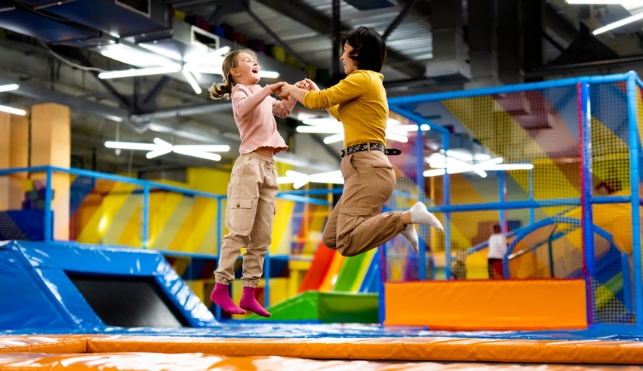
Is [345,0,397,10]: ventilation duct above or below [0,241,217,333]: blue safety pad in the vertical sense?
above

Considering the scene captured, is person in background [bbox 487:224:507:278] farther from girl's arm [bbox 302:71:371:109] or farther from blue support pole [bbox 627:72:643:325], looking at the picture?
girl's arm [bbox 302:71:371:109]

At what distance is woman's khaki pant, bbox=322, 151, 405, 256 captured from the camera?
A: 3291 millimetres

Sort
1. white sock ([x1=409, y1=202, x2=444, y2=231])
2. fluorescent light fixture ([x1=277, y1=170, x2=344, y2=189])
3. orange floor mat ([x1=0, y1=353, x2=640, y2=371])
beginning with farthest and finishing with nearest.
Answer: fluorescent light fixture ([x1=277, y1=170, x2=344, y2=189])
white sock ([x1=409, y1=202, x2=444, y2=231])
orange floor mat ([x1=0, y1=353, x2=640, y2=371])

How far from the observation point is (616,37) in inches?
504

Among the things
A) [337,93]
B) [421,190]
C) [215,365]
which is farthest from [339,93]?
[421,190]

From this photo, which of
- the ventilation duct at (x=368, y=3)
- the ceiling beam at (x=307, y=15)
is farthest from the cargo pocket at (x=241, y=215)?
the ceiling beam at (x=307, y=15)

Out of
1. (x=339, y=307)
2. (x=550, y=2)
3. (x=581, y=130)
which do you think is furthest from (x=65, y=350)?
(x=550, y=2)

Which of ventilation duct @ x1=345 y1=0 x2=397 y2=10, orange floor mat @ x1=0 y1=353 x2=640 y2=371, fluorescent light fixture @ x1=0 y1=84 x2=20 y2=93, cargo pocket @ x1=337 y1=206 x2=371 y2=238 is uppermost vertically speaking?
ventilation duct @ x1=345 y1=0 x2=397 y2=10

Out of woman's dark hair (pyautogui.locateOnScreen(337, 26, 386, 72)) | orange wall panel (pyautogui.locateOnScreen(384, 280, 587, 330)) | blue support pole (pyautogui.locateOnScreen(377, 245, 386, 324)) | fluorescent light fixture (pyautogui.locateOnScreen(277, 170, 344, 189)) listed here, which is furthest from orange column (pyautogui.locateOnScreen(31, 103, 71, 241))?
woman's dark hair (pyautogui.locateOnScreen(337, 26, 386, 72))

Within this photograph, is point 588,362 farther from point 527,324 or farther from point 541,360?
point 527,324

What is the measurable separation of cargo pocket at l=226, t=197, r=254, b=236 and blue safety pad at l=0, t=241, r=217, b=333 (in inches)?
68.4

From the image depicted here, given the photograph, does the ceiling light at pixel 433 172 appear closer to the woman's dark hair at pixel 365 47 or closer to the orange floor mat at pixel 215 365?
the woman's dark hair at pixel 365 47

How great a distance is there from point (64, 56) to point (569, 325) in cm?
901

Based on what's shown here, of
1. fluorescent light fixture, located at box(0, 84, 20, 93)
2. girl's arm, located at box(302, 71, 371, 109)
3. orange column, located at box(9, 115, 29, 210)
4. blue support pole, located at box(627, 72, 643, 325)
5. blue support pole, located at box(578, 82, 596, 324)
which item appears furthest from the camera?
orange column, located at box(9, 115, 29, 210)
